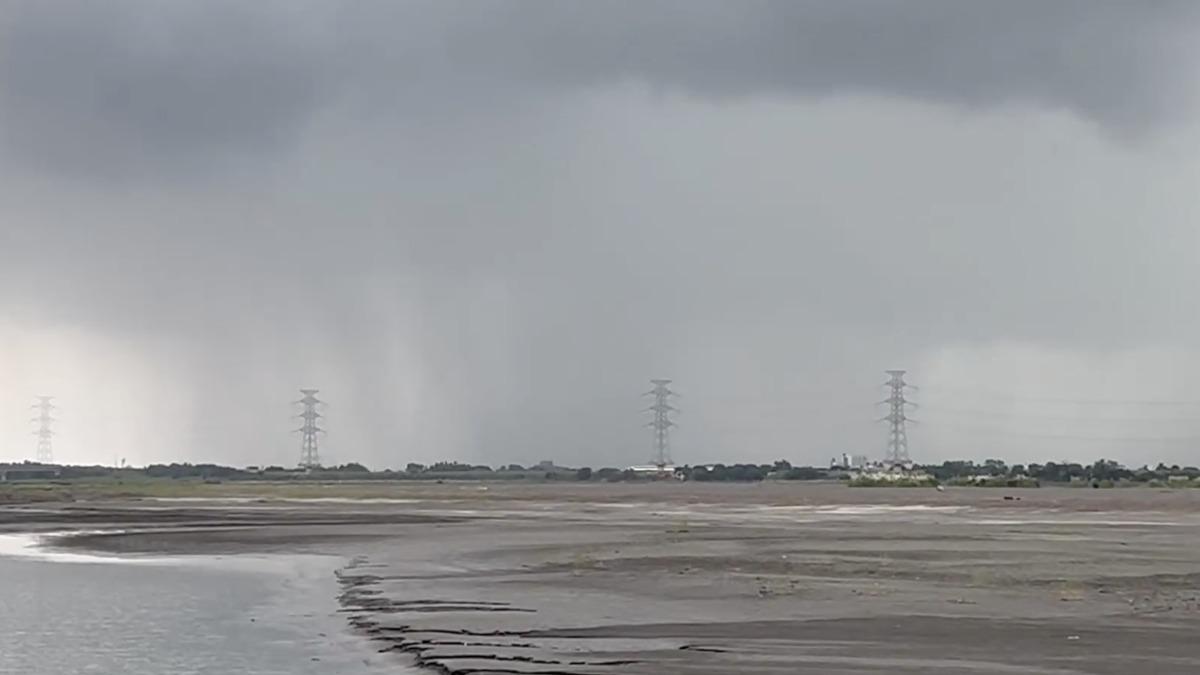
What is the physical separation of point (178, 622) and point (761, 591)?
13027 mm

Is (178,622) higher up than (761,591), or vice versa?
(761,591)

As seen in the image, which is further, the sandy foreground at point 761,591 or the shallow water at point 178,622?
the shallow water at point 178,622

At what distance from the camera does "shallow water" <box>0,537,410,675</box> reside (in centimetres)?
2395

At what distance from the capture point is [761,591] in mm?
34031

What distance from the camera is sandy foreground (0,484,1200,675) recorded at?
75.3 feet

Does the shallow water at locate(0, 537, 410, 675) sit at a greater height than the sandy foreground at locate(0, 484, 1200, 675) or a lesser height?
lesser

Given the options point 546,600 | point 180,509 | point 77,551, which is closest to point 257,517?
point 180,509

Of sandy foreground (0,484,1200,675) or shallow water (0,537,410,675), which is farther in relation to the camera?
shallow water (0,537,410,675)

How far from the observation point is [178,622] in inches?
1192

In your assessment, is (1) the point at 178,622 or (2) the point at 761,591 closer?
(1) the point at 178,622

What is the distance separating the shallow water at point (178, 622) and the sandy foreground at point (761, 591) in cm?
109

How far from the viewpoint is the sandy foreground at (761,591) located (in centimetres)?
2295

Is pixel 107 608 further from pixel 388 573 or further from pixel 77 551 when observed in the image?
pixel 77 551

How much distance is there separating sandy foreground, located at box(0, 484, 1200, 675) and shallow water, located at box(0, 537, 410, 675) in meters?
1.09
